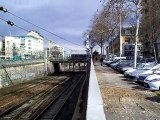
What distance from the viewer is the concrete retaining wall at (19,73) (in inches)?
1885

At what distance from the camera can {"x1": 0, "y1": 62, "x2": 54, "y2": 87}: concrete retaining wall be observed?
157ft

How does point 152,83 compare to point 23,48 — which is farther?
point 23,48

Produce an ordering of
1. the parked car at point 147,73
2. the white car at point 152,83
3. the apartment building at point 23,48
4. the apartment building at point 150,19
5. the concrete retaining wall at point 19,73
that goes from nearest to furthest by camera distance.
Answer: the white car at point 152,83, the parked car at point 147,73, the concrete retaining wall at point 19,73, the apartment building at point 150,19, the apartment building at point 23,48

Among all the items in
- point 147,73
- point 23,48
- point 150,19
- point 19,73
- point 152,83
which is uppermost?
point 150,19

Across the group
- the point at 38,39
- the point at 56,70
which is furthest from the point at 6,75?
the point at 38,39

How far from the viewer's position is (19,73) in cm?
5622

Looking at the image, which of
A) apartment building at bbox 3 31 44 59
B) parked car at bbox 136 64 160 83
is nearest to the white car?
parked car at bbox 136 64 160 83

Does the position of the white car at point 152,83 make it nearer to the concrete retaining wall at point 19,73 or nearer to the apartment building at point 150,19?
the concrete retaining wall at point 19,73

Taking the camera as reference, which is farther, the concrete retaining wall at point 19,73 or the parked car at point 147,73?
the concrete retaining wall at point 19,73

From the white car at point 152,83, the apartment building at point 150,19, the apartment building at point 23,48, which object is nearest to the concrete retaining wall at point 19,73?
the apartment building at point 23,48

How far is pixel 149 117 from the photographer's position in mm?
12906

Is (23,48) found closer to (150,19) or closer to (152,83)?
(150,19)

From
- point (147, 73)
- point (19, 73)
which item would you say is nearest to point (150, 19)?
point (19, 73)

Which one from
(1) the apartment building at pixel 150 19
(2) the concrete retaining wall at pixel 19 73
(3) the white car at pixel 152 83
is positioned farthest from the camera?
(1) the apartment building at pixel 150 19
